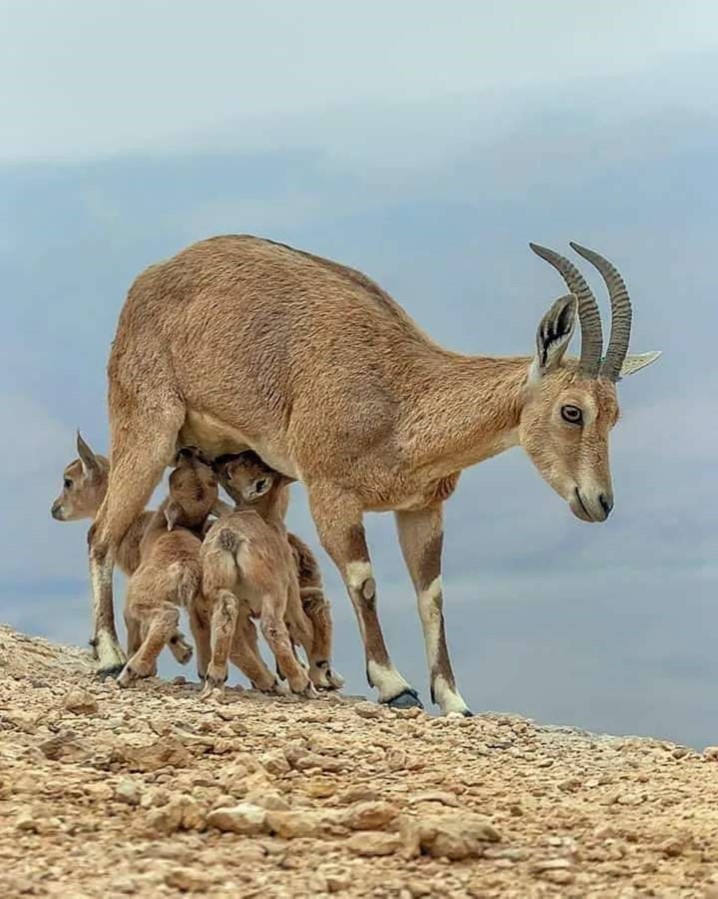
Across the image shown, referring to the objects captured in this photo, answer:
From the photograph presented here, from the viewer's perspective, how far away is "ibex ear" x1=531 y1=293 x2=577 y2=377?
962cm

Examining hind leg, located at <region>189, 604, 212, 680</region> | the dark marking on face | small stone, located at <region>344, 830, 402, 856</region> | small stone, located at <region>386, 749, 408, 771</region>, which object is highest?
the dark marking on face

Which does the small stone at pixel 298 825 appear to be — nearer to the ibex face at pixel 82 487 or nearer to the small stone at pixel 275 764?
the small stone at pixel 275 764

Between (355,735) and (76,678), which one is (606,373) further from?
(76,678)

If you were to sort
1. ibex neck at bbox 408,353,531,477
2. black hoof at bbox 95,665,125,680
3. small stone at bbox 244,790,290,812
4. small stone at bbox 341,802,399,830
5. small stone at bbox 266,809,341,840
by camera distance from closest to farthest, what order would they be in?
small stone at bbox 266,809,341,840
small stone at bbox 341,802,399,830
small stone at bbox 244,790,290,812
ibex neck at bbox 408,353,531,477
black hoof at bbox 95,665,125,680

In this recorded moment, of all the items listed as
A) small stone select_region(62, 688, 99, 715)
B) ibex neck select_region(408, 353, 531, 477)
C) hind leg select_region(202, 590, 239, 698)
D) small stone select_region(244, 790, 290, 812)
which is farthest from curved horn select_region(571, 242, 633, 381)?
small stone select_region(244, 790, 290, 812)

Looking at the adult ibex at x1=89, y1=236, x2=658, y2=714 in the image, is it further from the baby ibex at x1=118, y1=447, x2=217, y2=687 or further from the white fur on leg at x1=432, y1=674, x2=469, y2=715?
the baby ibex at x1=118, y1=447, x2=217, y2=687

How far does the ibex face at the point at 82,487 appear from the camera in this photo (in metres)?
12.4

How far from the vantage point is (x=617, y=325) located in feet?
32.1

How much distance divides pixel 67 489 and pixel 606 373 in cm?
501

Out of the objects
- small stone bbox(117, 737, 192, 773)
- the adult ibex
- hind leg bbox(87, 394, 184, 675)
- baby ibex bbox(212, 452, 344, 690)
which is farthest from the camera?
Result: hind leg bbox(87, 394, 184, 675)

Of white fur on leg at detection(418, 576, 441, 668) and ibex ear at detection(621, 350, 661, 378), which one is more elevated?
ibex ear at detection(621, 350, 661, 378)

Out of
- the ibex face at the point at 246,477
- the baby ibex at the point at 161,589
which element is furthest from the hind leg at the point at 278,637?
the ibex face at the point at 246,477

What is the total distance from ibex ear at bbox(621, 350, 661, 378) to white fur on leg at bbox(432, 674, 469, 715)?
A: 2500 millimetres

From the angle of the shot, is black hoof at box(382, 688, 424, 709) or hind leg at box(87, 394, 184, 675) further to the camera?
hind leg at box(87, 394, 184, 675)
